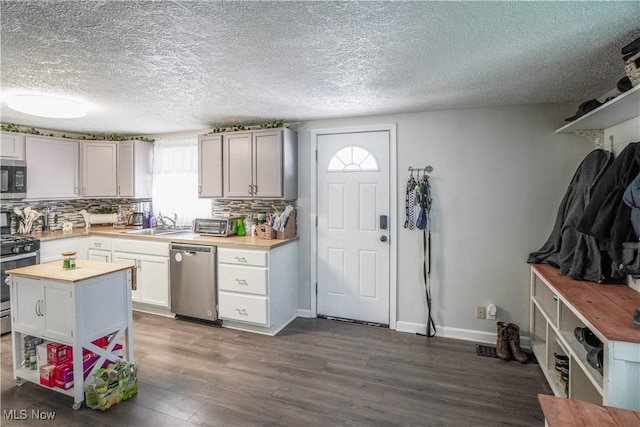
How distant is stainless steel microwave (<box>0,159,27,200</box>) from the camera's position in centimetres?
361

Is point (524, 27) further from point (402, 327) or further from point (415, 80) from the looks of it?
point (402, 327)

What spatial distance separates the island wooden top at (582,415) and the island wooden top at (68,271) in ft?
8.39

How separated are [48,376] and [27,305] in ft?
1.69

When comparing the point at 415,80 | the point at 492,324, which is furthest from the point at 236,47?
the point at 492,324

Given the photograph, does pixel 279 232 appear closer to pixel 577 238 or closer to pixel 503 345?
pixel 503 345

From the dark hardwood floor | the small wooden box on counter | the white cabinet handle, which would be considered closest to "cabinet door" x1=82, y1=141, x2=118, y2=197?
the dark hardwood floor

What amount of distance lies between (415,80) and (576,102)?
1.64 m

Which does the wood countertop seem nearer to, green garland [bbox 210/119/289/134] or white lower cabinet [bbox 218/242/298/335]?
white lower cabinet [bbox 218/242/298/335]

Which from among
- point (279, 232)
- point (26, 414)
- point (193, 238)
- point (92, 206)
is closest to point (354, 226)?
point (279, 232)

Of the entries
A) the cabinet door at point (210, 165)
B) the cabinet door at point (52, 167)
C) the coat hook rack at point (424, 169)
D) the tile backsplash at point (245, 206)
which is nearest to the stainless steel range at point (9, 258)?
the cabinet door at point (52, 167)

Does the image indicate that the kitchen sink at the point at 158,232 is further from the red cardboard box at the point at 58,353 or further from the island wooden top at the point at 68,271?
the red cardboard box at the point at 58,353

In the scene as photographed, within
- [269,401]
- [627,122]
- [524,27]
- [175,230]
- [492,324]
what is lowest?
[269,401]

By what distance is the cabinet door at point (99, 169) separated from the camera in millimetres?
4402

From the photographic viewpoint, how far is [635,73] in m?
1.65
